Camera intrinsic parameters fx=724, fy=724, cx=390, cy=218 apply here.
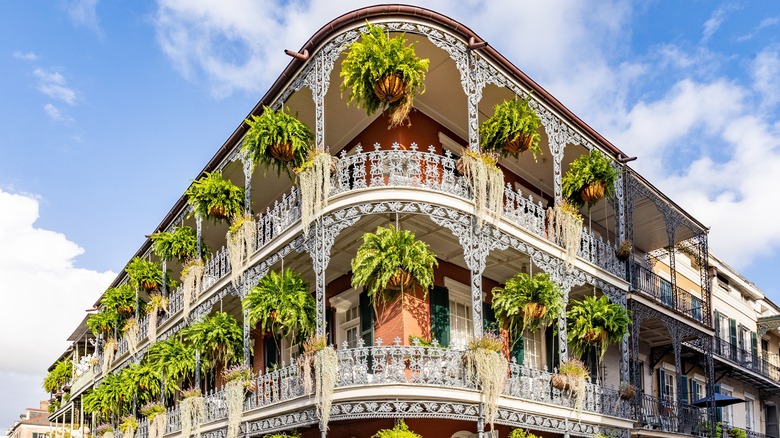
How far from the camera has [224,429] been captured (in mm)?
15930

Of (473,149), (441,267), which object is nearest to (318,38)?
(473,149)

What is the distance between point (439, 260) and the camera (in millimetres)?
15320

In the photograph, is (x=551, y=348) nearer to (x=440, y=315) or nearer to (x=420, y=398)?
(x=440, y=315)

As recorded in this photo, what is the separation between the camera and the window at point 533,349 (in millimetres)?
16734

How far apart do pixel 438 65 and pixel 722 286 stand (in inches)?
773

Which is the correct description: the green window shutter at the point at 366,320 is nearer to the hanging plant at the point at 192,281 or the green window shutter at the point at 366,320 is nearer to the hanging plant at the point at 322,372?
the hanging plant at the point at 322,372

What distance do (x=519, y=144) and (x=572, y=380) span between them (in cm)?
465

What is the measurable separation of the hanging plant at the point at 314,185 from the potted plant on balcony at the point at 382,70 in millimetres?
1304

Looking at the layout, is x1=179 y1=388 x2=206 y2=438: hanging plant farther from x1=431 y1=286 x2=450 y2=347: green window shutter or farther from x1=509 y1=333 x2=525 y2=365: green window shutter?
x1=509 y1=333 x2=525 y2=365: green window shutter

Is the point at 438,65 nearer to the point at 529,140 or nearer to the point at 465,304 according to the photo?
the point at 529,140

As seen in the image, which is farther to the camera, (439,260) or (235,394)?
(439,260)

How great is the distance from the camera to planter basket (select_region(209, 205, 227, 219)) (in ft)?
56.3

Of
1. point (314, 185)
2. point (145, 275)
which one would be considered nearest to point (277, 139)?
point (314, 185)

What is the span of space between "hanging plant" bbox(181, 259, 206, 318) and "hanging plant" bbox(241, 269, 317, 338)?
5373 millimetres
